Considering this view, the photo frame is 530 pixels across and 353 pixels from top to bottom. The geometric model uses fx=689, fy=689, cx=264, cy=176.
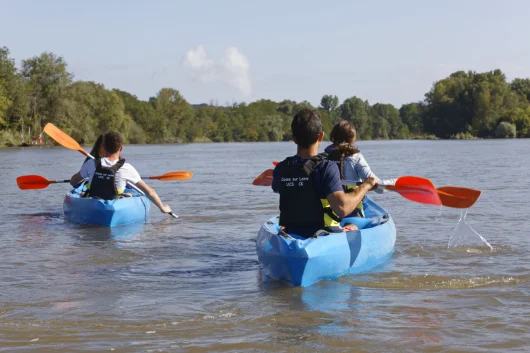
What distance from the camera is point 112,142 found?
9.26 m

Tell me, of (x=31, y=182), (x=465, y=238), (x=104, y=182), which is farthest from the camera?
(x=31, y=182)

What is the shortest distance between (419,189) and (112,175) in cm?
455

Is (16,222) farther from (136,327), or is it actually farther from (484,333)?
(484,333)

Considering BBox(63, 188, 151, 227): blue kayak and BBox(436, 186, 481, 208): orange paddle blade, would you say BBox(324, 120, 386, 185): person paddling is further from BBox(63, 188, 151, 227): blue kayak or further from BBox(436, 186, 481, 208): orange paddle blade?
BBox(63, 188, 151, 227): blue kayak

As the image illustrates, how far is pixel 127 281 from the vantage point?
6.29 m

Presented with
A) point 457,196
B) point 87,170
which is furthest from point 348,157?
point 87,170

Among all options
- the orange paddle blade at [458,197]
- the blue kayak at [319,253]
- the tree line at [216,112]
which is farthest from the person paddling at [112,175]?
the tree line at [216,112]

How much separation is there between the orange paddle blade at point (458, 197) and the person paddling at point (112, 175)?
4072 millimetres

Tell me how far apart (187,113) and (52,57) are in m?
34.2

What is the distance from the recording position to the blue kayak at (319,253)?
18.2 feet

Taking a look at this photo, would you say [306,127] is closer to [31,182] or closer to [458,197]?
[458,197]

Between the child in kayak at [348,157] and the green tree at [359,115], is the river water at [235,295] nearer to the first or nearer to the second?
the child in kayak at [348,157]

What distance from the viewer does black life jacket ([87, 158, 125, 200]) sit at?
9.44 meters

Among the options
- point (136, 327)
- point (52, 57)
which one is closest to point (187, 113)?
point (52, 57)
